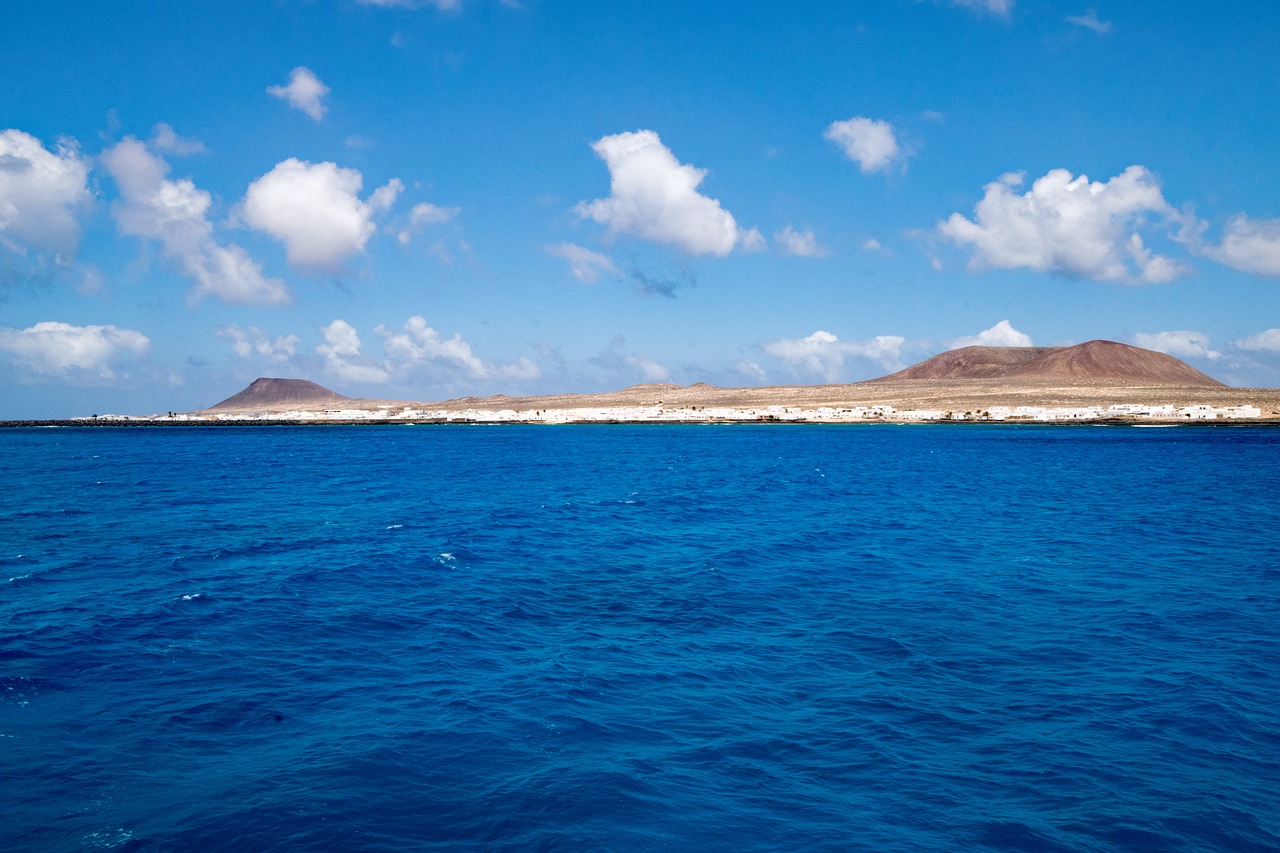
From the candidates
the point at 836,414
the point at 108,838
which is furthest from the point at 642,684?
the point at 836,414

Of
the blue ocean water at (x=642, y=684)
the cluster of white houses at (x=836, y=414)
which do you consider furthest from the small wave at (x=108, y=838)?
the cluster of white houses at (x=836, y=414)

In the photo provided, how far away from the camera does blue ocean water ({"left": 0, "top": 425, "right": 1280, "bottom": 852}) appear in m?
10.5

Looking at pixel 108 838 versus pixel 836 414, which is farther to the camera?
pixel 836 414

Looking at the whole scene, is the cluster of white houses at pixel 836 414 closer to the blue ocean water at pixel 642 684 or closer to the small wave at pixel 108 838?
the blue ocean water at pixel 642 684

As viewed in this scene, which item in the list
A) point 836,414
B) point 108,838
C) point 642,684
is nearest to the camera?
point 108,838

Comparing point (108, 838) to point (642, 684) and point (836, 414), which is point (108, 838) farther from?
point (836, 414)

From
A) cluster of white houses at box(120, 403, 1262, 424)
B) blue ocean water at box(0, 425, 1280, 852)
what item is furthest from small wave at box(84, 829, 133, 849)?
cluster of white houses at box(120, 403, 1262, 424)

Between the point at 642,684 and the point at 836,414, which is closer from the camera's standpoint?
the point at 642,684

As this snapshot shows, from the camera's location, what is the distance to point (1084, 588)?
2270 centimetres

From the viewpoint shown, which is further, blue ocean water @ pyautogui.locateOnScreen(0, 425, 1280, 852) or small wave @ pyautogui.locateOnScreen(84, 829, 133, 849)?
blue ocean water @ pyautogui.locateOnScreen(0, 425, 1280, 852)

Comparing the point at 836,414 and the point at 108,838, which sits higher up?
the point at 836,414

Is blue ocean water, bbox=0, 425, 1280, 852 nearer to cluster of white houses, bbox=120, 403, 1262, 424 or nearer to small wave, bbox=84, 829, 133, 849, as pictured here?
small wave, bbox=84, 829, 133, 849

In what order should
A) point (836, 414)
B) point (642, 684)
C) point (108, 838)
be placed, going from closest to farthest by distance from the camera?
1. point (108, 838)
2. point (642, 684)
3. point (836, 414)

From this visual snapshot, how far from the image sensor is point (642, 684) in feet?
49.8
